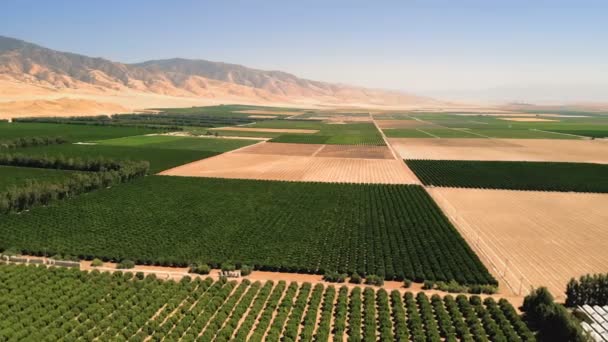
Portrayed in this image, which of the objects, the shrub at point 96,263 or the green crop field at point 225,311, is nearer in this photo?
the green crop field at point 225,311

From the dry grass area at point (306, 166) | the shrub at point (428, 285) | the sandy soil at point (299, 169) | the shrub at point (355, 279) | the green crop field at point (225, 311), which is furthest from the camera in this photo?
the dry grass area at point (306, 166)

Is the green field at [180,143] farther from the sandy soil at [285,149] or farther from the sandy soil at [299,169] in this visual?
the sandy soil at [299,169]

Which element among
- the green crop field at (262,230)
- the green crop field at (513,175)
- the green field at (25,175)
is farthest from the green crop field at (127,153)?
the green crop field at (513,175)

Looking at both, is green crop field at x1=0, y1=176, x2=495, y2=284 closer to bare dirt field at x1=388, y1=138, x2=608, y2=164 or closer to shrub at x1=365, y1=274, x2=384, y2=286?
shrub at x1=365, y1=274, x2=384, y2=286

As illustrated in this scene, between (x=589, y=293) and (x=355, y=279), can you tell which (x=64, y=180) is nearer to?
(x=355, y=279)

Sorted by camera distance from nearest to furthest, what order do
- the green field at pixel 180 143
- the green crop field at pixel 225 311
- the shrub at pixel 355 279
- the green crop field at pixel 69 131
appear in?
the green crop field at pixel 225 311 < the shrub at pixel 355 279 < the green field at pixel 180 143 < the green crop field at pixel 69 131

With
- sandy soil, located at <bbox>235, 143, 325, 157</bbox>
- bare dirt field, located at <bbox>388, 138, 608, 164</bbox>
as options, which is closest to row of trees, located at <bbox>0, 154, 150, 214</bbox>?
sandy soil, located at <bbox>235, 143, 325, 157</bbox>
